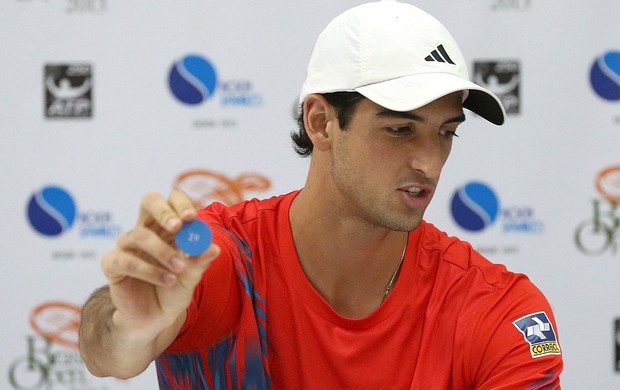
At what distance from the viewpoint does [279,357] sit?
5.62 ft

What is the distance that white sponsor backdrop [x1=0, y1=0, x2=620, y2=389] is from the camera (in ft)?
9.22

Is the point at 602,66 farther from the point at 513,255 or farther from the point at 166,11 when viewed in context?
the point at 166,11

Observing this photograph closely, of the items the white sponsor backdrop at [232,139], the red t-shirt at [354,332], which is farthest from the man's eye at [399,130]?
the white sponsor backdrop at [232,139]

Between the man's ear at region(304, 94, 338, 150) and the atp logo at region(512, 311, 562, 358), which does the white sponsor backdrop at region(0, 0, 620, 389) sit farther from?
the atp logo at region(512, 311, 562, 358)

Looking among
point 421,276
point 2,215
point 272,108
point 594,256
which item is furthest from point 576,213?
point 2,215

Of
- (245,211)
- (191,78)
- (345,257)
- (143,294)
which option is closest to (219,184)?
(191,78)

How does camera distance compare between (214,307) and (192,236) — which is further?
(214,307)

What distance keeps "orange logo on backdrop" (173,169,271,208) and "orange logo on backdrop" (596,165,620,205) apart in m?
0.96

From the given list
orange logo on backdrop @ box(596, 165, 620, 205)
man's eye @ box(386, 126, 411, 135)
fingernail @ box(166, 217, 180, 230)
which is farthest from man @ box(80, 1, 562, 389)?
orange logo on backdrop @ box(596, 165, 620, 205)

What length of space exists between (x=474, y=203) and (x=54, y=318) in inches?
50.6

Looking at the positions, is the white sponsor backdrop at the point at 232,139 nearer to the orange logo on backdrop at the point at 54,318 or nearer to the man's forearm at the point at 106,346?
the orange logo on backdrop at the point at 54,318

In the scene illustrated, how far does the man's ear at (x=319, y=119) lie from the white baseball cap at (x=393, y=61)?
0.13ft

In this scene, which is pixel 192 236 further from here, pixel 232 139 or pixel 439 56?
pixel 232 139

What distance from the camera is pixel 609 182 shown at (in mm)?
2807
